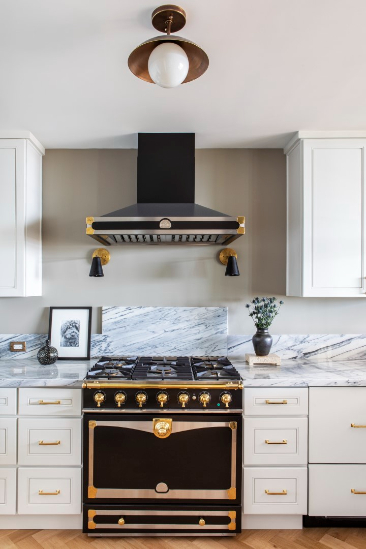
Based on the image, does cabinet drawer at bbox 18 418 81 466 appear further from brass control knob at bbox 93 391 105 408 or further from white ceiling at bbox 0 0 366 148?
white ceiling at bbox 0 0 366 148

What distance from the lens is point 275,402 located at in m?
2.01

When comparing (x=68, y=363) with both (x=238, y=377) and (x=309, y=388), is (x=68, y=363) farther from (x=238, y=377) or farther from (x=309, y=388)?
(x=309, y=388)

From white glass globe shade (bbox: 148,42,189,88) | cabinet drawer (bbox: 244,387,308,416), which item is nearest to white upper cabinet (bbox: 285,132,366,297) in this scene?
cabinet drawer (bbox: 244,387,308,416)

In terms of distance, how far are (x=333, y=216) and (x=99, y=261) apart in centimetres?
159

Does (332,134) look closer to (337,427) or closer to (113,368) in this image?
(337,427)

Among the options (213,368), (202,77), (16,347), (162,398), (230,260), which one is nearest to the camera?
(202,77)

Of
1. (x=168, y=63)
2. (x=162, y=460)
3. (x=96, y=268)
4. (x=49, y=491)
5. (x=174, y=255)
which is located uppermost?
(x=168, y=63)

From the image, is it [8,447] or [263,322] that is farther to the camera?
[263,322]

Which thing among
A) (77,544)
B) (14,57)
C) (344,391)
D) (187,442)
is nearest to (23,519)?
(77,544)

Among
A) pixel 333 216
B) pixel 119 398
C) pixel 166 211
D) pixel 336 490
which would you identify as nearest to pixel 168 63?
pixel 166 211

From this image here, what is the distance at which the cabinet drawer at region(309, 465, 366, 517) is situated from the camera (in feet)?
6.61

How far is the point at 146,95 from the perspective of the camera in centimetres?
186

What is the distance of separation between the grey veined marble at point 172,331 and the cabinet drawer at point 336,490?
3.13 ft

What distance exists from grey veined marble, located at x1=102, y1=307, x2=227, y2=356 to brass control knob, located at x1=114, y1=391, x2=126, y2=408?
626 mm
